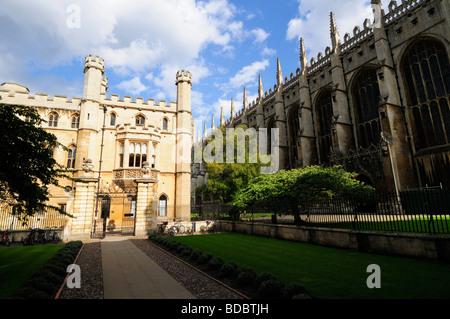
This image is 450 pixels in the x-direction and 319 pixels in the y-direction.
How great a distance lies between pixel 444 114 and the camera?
2031cm

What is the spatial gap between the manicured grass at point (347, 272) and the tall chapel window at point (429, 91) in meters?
19.1

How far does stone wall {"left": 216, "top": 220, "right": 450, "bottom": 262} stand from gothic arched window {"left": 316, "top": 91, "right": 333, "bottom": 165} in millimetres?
21398

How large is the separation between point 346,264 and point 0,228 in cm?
2068

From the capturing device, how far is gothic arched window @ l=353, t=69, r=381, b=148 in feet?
85.4

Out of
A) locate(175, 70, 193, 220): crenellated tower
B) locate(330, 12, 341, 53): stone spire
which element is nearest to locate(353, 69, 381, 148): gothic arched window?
locate(330, 12, 341, 53): stone spire

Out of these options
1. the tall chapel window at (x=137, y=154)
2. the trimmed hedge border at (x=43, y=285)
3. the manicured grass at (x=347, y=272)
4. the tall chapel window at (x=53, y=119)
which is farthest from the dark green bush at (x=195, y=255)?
the tall chapel window at (x=53, y=119)

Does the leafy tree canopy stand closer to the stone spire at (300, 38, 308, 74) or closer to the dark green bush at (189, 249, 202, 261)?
the dark green bush at (189, 249, 202, 261)

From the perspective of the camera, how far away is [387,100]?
22141mm

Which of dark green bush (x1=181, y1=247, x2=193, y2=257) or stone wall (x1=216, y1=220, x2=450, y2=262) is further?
dark green bush (x1=181, y1=247, x2=193, y2=257)

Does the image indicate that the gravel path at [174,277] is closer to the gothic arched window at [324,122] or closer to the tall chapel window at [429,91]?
the tall chapel window at [429,91]

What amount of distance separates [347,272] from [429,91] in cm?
2382

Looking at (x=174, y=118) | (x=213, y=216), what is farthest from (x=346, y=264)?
(x=174, y=118)

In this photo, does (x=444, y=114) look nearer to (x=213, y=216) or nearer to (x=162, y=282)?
(x=213, y=216)
